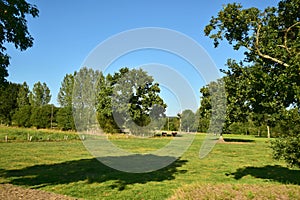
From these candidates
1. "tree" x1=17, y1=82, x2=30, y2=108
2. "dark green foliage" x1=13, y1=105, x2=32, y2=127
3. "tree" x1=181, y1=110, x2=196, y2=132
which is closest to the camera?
"tree" x1=181, y1=110, x2=196, y2=132

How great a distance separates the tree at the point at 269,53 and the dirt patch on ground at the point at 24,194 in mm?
7405

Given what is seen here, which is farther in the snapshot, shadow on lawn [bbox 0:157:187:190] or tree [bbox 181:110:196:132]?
tree [bbox 181:110:196:132]

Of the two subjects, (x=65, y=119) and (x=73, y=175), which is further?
(x=65, y=119)

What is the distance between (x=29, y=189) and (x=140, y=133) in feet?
154

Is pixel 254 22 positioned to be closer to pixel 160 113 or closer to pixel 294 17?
pixel 294 17

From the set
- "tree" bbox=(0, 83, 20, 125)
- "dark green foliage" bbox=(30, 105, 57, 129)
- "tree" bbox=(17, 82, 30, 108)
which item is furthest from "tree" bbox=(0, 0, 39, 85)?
"tree" bbox=(17, 82, 30, 108)

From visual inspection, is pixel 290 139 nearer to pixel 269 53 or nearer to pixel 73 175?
pixel 269 53

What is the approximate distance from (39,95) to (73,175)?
242ft

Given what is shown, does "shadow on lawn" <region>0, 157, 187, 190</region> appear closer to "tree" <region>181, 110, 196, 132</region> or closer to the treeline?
"tree" <region>181, 110, 196, 132</region>

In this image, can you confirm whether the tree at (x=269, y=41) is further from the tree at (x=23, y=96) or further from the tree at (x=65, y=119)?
the tree at (x=23, y=96)

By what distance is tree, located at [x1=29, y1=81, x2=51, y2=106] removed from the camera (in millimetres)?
79625

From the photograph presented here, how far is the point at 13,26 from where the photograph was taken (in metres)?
9.08

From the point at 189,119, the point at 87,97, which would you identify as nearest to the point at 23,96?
the point at 87,97

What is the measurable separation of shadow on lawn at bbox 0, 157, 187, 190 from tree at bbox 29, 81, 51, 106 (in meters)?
69.4
